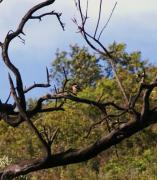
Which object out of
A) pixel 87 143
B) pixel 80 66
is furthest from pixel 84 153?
pixel 80 66

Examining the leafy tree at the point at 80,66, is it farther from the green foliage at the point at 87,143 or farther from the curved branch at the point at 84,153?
the curved branch at the point at 84,153

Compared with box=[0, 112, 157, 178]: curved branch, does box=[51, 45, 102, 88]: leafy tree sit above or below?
above

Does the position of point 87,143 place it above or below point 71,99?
above

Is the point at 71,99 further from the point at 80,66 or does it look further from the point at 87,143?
the point at 80,66

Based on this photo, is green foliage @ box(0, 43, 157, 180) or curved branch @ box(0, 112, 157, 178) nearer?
curved branch @ box(0, 112, 157, 178)

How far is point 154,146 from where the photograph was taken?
19.1 meters

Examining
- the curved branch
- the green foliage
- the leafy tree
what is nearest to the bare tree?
the curved branch

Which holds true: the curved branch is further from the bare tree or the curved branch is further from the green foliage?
the green foliage

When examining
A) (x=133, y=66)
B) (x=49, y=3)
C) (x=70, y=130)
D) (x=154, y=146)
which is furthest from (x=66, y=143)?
(x=49, y=3)

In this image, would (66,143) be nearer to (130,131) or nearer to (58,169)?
(58,169)

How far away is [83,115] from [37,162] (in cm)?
1737

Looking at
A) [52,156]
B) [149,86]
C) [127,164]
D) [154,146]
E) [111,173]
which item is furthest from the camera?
[154,146]

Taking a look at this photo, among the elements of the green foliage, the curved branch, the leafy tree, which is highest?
the leafy tree

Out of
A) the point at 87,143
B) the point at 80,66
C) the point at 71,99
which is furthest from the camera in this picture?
the point at 80,66
